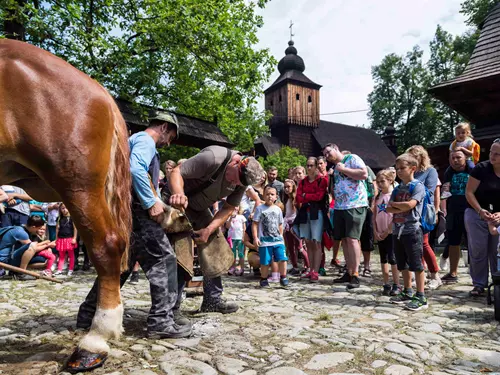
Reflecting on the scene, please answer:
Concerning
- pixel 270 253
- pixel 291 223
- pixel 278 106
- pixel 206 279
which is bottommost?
pixel 206 279

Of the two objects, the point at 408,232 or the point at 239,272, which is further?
the point at 239,272

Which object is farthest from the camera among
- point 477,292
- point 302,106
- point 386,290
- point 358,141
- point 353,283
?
point 358,141

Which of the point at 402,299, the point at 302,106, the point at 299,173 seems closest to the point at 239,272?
the point at 299,173

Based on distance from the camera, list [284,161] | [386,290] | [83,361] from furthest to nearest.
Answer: [284,161], [386,290], [83,361]

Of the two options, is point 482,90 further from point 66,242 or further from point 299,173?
point 66,242

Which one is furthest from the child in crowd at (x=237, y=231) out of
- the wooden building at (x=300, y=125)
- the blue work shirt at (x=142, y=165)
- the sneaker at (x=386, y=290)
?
the wooden building at (x=300, y=125)

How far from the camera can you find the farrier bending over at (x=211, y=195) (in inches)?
146

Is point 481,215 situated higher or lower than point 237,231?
higher

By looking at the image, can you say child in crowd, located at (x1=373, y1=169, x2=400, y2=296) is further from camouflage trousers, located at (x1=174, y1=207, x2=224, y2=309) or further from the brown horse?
the brown horse

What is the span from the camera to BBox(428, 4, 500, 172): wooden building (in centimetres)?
1348

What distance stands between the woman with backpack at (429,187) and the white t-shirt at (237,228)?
3584mm

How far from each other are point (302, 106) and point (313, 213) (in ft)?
142

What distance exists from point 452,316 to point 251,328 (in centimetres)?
214

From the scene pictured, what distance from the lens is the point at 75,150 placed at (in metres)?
2.62
